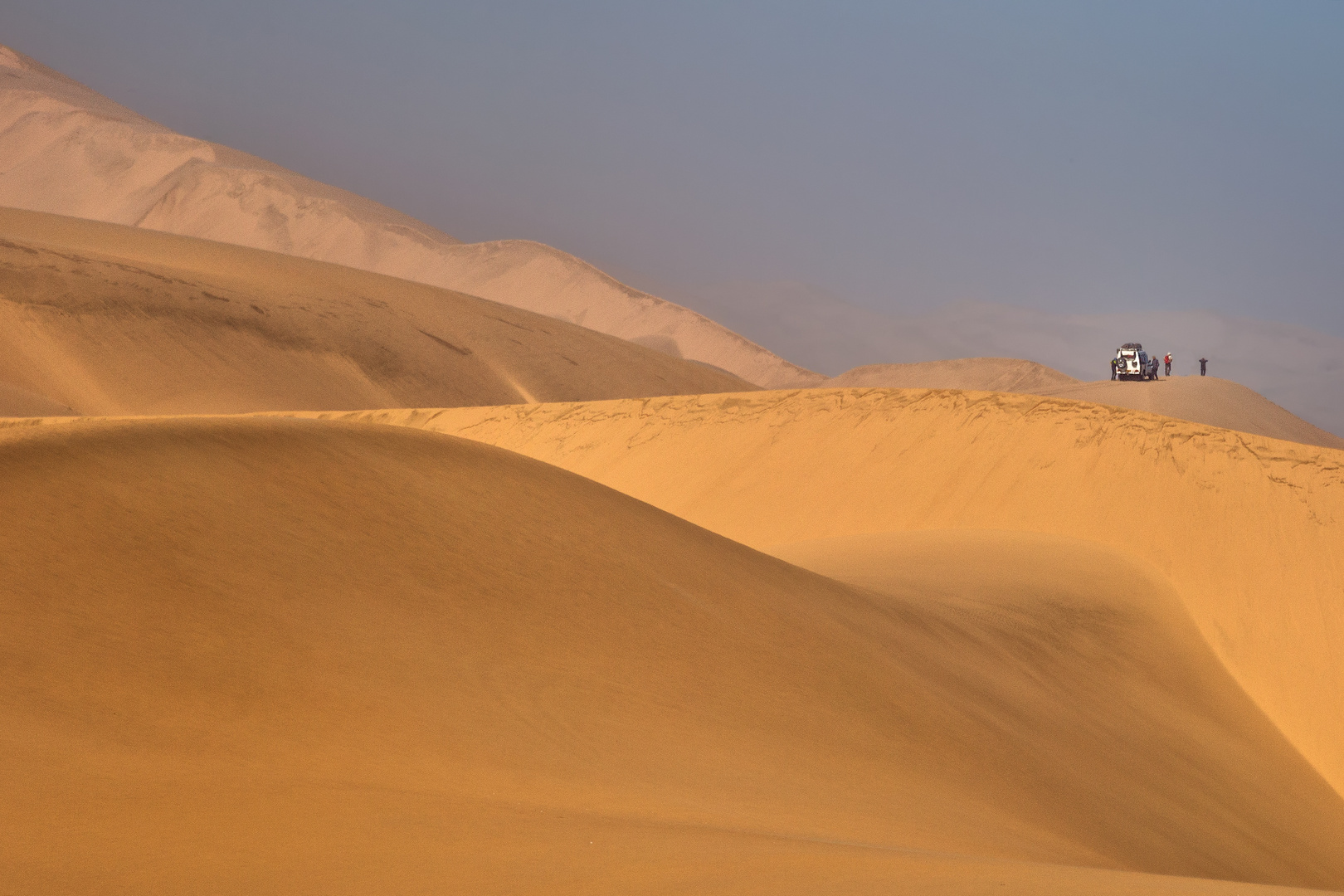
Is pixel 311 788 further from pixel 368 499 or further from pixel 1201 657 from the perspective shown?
pixel 1201 657

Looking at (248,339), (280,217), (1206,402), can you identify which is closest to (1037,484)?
(1206,402)

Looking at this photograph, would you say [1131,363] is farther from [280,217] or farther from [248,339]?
[280,217]

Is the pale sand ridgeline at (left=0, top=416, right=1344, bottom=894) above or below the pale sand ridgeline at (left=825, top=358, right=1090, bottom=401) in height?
below

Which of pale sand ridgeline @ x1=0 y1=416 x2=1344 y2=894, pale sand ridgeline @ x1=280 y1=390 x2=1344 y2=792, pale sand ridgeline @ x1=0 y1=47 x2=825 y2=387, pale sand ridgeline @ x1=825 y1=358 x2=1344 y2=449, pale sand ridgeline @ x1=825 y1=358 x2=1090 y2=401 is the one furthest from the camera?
pale sand ridgeline @ x1=0 y1=47 x2=825 y2=387

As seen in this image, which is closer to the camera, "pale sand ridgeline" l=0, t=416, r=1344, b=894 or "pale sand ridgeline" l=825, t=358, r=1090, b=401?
"pale sand ridgeline" l=0, t=416, r=1344, b=894

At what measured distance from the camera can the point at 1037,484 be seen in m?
20.1

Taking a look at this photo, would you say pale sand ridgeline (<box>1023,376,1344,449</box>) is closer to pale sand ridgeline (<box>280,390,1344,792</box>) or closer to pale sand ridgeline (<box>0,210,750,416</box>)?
pale sand ridgeline (<box>280,390,1344,792</box>)

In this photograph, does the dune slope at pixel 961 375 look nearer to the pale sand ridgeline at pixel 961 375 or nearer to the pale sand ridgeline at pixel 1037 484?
the pale sand ridgeline at pixel 961 375

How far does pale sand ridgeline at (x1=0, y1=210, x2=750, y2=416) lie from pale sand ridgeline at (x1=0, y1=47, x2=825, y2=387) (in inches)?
1659

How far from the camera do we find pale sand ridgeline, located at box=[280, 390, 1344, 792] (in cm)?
1505

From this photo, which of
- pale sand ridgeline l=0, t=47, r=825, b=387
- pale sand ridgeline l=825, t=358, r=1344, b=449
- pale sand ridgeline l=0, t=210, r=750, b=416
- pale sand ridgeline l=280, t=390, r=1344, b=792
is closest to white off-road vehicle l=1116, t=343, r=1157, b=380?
pale sand ridgeline l=825, t=358, r=1344, b=449

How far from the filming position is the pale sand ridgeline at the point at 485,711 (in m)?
4.09

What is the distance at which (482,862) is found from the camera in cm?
406

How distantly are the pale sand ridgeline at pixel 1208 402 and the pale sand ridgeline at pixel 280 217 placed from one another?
50949 mm
